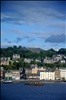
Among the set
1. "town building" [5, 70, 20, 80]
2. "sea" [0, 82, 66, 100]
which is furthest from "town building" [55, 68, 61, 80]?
"sea" [0, 82, 66, 100]

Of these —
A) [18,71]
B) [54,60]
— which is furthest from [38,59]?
[18,71]

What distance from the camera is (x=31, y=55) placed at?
29.2 m

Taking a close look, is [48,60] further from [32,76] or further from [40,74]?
[40,74]

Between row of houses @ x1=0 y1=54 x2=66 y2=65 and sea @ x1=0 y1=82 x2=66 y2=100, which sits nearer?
sea @ x1=0 y1=82 x2=66 y2=100

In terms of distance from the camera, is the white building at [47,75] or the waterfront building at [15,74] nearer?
the waterfront building at [15,74]

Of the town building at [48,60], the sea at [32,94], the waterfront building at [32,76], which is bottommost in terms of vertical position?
the sea at [32,94]

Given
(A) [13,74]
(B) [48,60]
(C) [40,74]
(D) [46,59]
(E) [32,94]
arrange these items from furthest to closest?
(D) [46,59]
(B) [48,60]
(C) [40,74]
(A) [13,74]
(E) [32,94]

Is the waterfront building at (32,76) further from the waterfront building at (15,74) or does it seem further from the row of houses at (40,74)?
the waterfront building at (15,74)

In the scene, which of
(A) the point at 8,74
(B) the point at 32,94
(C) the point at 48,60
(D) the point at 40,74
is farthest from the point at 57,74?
(B) the point at 32,94

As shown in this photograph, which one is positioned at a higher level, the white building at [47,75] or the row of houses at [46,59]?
the row of houses at [46,59]

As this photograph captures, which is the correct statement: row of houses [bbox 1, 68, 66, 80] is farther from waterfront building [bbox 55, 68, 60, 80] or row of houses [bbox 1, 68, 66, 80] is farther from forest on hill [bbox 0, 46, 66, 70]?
forest on hill [bbox 0, 46, 66, 70]

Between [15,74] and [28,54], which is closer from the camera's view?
[15,74]

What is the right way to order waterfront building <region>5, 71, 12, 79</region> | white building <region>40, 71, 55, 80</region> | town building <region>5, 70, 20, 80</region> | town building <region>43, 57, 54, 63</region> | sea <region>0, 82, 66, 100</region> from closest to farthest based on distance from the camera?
sea <region>0, 82, 66, 100</region>, waterfront building <region>5, 71, 12, 79</region>, town building <region>5, 70, 20, 80</region>, white building <region>40, 71, 55, 80</region>, town building <region>43, 57, 54, 63</region>

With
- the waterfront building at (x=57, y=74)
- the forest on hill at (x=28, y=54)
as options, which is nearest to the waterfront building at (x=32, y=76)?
the waterfront building at (x=57, y=74)
